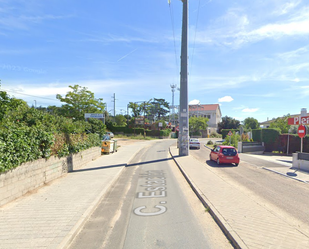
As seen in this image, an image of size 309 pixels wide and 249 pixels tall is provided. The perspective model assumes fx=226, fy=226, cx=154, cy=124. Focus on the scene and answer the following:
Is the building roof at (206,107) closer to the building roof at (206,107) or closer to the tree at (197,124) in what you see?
the building roof at (206,107)

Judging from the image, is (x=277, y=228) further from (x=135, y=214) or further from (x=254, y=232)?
(x=135, y=214)

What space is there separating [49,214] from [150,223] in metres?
2.61

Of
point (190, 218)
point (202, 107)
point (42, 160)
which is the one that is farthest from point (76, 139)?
point (202, 107)

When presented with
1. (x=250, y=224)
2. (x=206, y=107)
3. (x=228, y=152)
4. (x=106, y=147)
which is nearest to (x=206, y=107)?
(x=206, y=107)

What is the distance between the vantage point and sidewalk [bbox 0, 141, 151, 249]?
14.5 ft

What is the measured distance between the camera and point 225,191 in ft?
26.3

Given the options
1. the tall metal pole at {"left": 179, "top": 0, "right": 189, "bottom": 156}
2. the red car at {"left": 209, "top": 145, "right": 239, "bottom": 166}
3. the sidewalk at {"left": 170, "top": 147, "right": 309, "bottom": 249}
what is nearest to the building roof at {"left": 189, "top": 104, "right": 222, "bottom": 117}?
the tall metal pole at {"left": 179, "top": 0, "right": 189, "bottom": 156}

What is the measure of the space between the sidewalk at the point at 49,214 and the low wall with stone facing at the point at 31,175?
0.25m

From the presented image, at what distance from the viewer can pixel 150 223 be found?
5.54 meters

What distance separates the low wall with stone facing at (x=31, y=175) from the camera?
653cm

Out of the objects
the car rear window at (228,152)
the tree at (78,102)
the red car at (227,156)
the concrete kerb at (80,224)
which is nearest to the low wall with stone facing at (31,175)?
the concrete kerb at (80,224)

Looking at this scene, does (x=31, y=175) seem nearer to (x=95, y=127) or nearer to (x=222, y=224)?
(x=222, y=224)

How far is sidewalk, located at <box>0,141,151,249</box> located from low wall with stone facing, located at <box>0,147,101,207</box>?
0.25 metres

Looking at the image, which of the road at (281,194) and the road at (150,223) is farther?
the road at (281,194)
